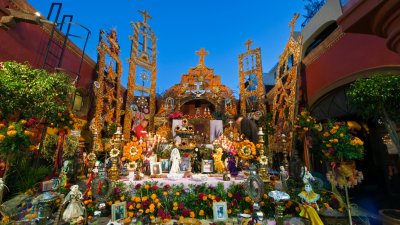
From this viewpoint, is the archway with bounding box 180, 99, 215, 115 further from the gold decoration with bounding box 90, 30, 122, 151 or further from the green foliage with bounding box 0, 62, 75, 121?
the green foliage with bounding box 0, 62, 75, 121

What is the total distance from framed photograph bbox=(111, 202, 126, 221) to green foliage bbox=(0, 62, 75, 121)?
2.72 meters

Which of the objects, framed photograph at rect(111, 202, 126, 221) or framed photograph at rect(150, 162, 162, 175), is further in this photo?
framed photograph at rect(150, 162, 162, 175)

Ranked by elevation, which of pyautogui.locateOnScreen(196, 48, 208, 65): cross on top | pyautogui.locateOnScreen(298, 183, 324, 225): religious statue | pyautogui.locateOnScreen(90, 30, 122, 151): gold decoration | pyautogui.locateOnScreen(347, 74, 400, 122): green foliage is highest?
pyautogui.locateOnScreen(196, 48, 208, 65): cross on top

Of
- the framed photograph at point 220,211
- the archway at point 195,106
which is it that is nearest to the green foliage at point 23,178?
the framed photograph at point 220,211

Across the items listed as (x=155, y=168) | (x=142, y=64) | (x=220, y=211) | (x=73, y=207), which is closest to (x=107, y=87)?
(x=142, y=64)

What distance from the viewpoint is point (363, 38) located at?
5590 mm

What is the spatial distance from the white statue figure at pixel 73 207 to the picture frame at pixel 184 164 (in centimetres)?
260

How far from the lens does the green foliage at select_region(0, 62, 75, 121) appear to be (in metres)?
3.85

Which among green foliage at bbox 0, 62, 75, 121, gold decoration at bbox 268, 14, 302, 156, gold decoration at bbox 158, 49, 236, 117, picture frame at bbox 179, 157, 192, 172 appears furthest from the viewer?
gold decoration at bbox 158, 49, 236, 117

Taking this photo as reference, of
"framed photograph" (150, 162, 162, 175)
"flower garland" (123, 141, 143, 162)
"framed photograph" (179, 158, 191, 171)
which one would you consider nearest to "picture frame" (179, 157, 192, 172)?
A: "framed photograph" (179, 158, 191, 171)

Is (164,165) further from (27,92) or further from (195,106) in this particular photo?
(195,106)

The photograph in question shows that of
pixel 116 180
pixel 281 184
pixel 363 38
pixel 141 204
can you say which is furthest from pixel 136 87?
pixel 363 38

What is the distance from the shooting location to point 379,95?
11.3 feet

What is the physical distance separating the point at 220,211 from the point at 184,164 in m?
2.02
